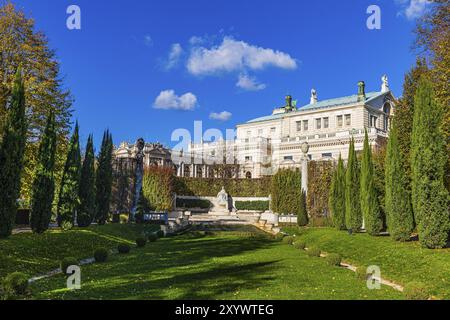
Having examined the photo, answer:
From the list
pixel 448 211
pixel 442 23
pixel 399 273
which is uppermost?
pixel 442 23

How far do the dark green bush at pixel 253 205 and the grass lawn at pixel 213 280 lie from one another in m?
34.3

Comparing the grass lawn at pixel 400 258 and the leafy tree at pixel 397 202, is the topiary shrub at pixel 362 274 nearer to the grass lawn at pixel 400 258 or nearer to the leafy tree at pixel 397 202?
the grass lawn at pixel 400 258

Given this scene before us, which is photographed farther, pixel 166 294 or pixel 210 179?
pixel 210 179

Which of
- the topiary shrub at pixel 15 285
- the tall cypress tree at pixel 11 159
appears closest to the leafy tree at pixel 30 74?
the tall cypress tree at pixel 11 159

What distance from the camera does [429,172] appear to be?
692 inches

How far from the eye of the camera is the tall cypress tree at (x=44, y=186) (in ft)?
73.0

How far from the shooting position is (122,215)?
40.7 m

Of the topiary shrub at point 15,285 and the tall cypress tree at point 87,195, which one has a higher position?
the tall cypress tree at point 87,195

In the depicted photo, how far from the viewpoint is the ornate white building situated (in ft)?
204

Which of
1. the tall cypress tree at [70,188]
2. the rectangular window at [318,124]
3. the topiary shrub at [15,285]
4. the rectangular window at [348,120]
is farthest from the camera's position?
the rectangular window at [318,124]

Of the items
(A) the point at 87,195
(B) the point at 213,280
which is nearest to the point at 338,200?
(A) the point at 87,195
